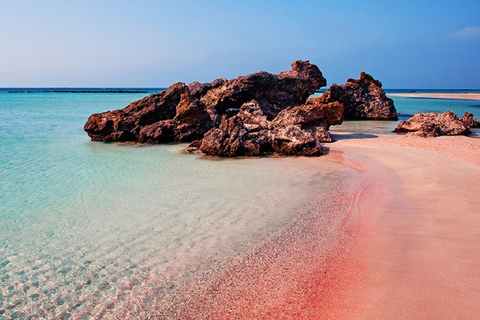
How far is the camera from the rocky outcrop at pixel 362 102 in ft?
75.1

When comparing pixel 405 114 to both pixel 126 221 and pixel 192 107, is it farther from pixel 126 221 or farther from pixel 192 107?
pixel 126 221

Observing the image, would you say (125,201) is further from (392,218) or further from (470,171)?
(470,171)

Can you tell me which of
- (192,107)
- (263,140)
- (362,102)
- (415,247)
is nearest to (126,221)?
(415,247)

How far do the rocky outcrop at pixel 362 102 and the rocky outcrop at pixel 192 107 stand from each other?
582 cm

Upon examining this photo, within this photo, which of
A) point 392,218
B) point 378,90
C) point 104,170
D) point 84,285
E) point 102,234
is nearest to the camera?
point 84,285

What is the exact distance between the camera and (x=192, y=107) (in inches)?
498

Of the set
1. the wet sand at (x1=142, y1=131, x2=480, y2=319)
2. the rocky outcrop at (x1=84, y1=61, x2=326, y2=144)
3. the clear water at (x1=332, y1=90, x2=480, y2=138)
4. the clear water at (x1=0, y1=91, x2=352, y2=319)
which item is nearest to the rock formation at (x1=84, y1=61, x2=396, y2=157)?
the rocky outcrop at (x1=84, y1=61, x2=326, y2=144)

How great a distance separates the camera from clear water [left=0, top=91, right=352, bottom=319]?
3211 millimetres

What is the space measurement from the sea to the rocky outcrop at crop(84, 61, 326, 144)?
11.8 feet

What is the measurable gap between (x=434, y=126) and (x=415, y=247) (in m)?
12.4

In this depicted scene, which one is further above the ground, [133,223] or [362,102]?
[362,102]

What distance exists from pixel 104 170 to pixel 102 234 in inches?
156

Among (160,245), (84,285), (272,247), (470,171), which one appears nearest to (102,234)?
(160,245)

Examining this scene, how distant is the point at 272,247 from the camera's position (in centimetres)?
412
